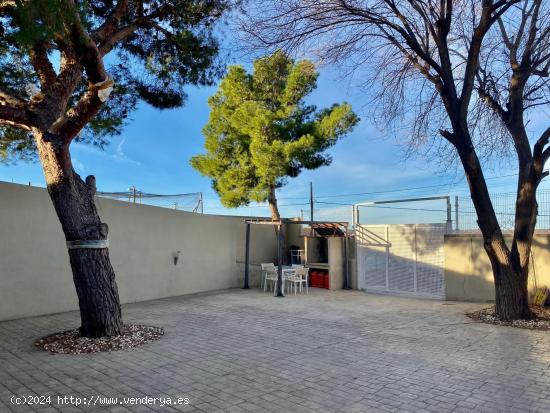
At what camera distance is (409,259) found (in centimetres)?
1074

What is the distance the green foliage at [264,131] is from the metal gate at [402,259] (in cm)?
321

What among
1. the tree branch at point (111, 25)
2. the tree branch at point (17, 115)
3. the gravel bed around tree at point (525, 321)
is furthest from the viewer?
the gravel bed around tree at point (525, 321)

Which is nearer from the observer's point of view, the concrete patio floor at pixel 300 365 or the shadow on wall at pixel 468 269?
the concrete patio floor at pixel 300 365

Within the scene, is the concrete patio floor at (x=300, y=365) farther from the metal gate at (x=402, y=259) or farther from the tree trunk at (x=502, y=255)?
the metal gate at (x=402, y=259)

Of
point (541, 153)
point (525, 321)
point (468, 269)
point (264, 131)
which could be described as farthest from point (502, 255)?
point (264, 131)

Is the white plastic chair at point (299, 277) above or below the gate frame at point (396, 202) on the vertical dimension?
below

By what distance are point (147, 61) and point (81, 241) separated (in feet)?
13.5

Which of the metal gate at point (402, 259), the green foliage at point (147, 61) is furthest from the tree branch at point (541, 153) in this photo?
the green foliage at point (147, 61)

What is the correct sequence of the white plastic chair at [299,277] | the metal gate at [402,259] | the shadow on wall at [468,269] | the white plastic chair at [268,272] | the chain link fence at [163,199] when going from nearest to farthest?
1. the shadow on wall at [468,269]
2. the chain link fence at [163,199]
3. the metal gate at [402,259]
4. the white plastic chair at [299,277]
5. the white plastic chair at [268,272]

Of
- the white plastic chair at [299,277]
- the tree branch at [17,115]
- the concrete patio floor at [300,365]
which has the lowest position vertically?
the concrete patio floor at [300,365]

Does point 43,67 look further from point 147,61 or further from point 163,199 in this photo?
point 163,199

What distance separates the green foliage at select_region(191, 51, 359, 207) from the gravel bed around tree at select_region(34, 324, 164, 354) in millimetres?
7874

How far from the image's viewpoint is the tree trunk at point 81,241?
580cm

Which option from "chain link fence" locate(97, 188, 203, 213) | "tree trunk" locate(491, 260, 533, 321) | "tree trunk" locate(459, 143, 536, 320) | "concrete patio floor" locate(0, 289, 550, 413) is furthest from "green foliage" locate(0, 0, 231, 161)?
"tree trunk" locate(491, 260, 533, 321)
